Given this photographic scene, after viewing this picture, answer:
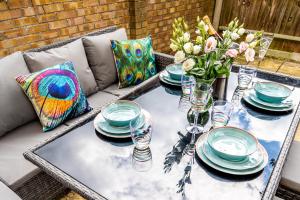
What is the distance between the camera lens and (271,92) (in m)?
1.44

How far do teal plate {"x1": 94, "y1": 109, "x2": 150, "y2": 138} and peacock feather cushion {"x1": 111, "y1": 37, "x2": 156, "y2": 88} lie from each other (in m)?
0.88

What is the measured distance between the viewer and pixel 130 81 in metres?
2.12

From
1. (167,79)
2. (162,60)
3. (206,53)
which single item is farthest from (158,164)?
(162,60)

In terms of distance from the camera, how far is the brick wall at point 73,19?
185cm

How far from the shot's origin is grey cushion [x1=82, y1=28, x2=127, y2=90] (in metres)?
2.03

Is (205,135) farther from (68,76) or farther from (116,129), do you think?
(68,76)

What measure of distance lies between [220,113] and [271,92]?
17.9 inches

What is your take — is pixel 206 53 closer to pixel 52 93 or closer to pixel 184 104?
pixel 184 104

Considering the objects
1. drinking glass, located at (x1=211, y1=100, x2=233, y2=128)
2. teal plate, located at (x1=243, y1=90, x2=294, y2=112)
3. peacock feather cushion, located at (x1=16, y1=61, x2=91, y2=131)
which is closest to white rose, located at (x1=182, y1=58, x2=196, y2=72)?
drinking glass, located at (x1=211, y1=100, x2=233, y2=128)

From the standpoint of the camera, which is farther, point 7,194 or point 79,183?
point 7,194

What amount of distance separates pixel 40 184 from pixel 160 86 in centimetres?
95

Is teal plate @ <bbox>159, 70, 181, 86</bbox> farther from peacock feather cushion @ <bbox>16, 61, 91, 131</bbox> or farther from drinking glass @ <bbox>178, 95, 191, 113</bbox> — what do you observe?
peacock feather cushion @ <bbox>16, 61, 91, 131</bbox>

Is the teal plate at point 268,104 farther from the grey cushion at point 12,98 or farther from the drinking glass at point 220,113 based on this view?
the grey cushion at point 12,98

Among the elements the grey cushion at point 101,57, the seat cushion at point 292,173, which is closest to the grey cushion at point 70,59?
the grey cushion at point 101,57
